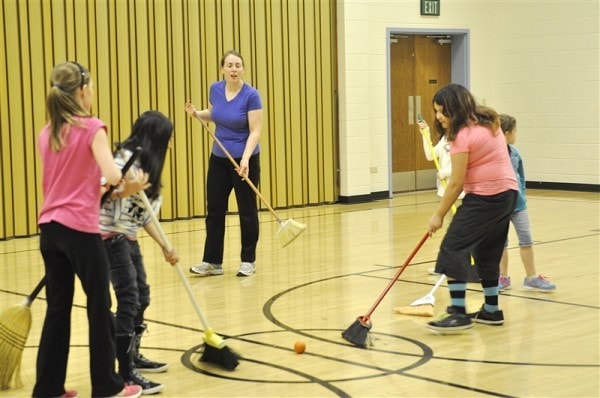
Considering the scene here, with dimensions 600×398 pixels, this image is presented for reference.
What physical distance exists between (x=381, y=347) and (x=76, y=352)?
1640mm

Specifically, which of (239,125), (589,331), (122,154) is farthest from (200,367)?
(239,125)

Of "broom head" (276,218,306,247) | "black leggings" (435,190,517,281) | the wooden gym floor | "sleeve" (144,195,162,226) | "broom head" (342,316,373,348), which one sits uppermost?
"sleeve" (144,195,162,226)

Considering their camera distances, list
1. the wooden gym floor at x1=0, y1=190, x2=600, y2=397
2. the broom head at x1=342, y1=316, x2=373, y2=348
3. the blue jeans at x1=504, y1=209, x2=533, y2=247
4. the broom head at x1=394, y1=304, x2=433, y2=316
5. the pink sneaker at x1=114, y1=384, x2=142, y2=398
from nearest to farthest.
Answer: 1. the pink sneaker at x1=114, y1=384, x2=142, y2=398
2. the wooden gym floor at x1=0, y1=190, x2=600, y2=397
3. the broom head at x1=342, y1=316, x2=373, y2=348
4. the broom head at x1=394, y1=304, x2=433, y2=316
5. the blue jeans at x1=504, y1=209, x2=533, y2=247

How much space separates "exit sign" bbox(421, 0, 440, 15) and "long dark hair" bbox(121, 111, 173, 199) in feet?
32.3

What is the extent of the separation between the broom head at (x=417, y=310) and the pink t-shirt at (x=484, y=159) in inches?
35.8

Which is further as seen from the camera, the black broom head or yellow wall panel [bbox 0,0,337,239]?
yellow wall panel [bbox 0,0,337,239]

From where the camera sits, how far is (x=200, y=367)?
194 inches

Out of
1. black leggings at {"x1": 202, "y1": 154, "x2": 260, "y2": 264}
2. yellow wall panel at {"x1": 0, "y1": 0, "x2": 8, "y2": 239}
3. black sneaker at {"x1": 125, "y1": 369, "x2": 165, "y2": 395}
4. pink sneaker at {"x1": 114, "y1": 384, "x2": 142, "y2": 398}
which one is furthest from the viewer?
yellow wall panel at {"x1": 0, "y1": 0, "x2": 8, "y2": 239}

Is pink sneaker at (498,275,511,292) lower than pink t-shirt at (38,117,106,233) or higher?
lower

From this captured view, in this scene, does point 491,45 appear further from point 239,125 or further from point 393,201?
point 239,125

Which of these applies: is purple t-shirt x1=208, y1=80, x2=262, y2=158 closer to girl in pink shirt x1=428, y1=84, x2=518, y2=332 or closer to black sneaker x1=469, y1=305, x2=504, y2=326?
girl in pink shirt x1=428, y1=84, x2=518, y2=332

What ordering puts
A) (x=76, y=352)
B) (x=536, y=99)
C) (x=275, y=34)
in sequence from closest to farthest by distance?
(x=76, y=352), (x=275, y=34), (x=536, y=99)

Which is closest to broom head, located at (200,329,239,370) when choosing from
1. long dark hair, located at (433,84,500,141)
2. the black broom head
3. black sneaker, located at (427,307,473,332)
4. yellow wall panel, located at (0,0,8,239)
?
the black broom head

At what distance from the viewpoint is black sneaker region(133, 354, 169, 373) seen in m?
4.84
